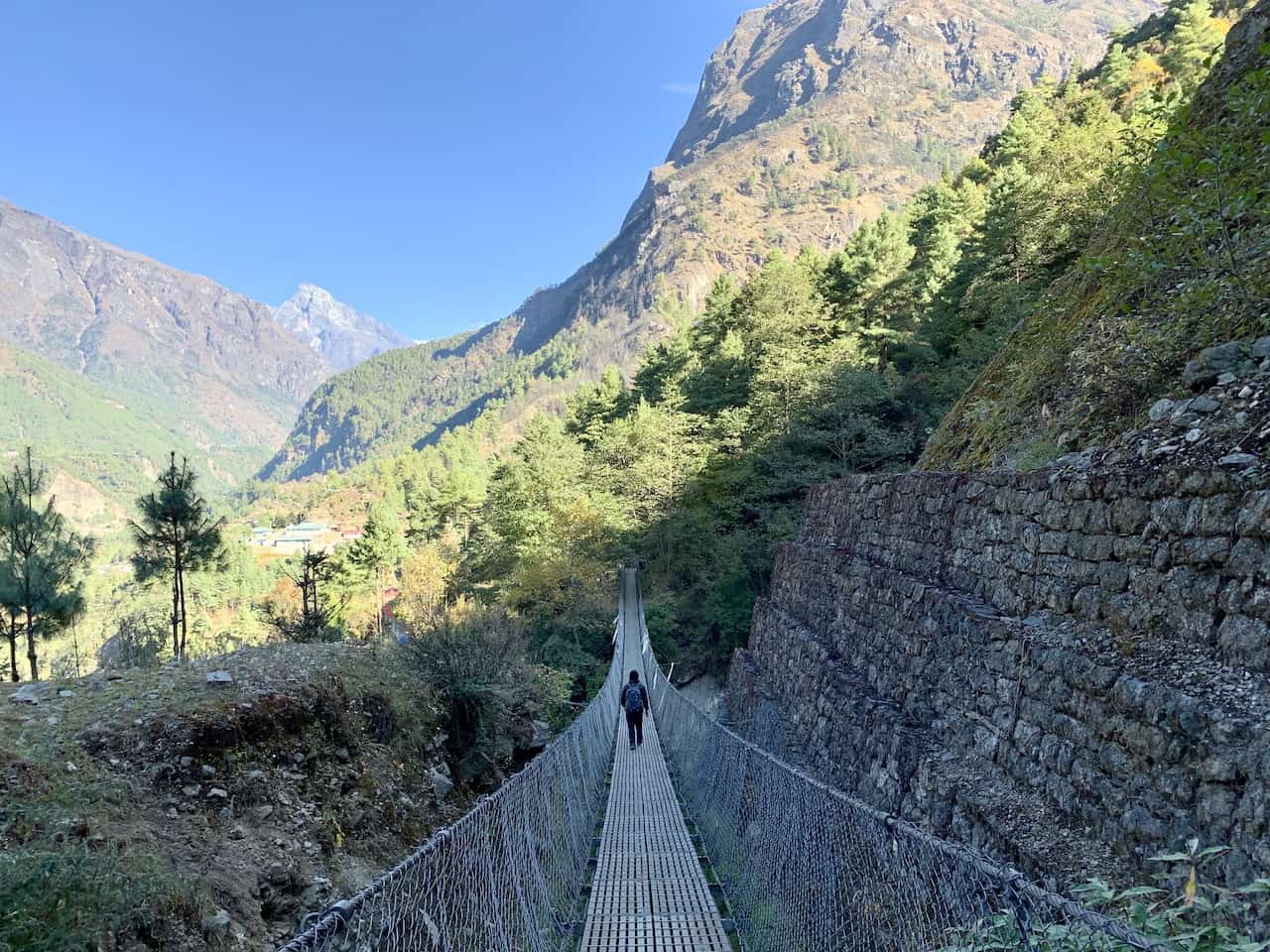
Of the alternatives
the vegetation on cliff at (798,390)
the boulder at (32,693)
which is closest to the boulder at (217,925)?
the boulder at (32,693)

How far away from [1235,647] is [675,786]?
224 inches

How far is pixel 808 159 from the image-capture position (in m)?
144

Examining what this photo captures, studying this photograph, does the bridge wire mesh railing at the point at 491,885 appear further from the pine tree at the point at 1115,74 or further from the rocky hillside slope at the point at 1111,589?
the pine tree at the point at 1115,74

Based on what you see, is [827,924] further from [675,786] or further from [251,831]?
[675,786]

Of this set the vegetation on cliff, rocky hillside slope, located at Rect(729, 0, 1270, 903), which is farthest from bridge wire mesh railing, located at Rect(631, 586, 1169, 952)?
the vegetation on cliff

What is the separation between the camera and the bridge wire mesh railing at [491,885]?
6.72 feet

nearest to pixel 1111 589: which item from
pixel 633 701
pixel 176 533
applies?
pixel 633 701

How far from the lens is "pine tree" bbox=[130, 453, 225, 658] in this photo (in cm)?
1284

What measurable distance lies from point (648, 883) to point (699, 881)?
1.13 feet

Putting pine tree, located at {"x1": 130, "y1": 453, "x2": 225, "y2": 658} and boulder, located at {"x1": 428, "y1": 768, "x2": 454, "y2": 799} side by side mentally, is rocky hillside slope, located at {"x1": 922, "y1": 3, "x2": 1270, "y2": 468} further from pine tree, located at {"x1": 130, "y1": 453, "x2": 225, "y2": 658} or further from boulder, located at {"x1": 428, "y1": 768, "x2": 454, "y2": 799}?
pine tree, located at {"x1": 130, "y1": 453, "x2": 225, "y2": 658}

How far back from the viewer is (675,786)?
736 cm

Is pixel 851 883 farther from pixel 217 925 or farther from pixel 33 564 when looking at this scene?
pixel 33 564

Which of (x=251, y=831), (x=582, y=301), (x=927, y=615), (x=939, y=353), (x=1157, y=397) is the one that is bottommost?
(x=251, y=831)

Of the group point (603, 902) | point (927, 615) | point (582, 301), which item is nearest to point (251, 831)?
A: point (603, 902)
